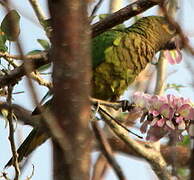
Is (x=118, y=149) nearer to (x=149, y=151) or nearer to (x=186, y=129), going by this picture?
(x=149, y=151)

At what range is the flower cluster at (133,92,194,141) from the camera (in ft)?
7.83

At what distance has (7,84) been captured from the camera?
1991 millimetres

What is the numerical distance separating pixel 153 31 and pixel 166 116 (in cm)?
167

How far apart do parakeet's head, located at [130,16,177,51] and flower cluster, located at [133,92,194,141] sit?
1409 mm

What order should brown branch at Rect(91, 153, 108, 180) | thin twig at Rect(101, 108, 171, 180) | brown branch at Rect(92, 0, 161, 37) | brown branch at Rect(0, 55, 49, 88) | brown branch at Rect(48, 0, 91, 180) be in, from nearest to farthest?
brown branch at Rect(48, 0, 91, 180) → brown branch at Rect(92, 0, 161, 37) → brown branch at Rect(0, 55, 49, 88) → thin twig at Rect(101, 108, 171, 180) → brown branch at Rect(91, 153, 108, 180)

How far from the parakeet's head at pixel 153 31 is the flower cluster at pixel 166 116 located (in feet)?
4.62

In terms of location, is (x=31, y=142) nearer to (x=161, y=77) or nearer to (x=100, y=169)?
(x=100, y=169)

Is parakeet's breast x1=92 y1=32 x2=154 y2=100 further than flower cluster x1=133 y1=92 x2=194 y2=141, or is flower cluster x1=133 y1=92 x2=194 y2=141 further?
parakeet's breast x1=92 y1=32 x2=154 y2=100

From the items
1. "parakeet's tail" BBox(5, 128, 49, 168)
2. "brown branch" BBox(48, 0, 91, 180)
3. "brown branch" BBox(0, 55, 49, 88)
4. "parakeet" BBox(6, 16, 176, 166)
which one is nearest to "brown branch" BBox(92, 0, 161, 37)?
"brown branch" BBox(0, 55, 49, 88)

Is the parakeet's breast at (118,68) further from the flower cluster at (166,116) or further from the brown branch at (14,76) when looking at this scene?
the brown branch at (14,76)

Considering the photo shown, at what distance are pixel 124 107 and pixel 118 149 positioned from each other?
128 cm

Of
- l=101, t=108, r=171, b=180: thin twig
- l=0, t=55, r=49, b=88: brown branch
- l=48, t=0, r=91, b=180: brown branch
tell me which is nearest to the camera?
l=48, t=0, r=91, b=180: brown branch

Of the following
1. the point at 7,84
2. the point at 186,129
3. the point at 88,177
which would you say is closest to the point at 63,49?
the point at 88,177

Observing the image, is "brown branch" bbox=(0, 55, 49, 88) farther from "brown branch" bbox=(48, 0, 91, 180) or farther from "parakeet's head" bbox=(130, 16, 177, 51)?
"parakeet's head" bbox=(130, 16, 177, 51)
